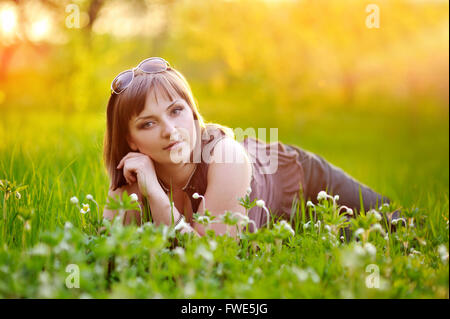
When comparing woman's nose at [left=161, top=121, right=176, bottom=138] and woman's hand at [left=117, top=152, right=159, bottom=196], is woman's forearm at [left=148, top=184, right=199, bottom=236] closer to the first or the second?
woman's hand at [left=117, top=152, right=159, bottom=196]

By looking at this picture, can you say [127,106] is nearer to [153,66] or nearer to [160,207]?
[153,66]

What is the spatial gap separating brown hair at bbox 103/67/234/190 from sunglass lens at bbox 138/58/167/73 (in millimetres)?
30

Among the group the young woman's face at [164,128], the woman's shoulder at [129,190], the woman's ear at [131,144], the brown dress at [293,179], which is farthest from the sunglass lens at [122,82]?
the brown dress at [293,179]

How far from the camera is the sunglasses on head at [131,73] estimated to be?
2822 millimetres

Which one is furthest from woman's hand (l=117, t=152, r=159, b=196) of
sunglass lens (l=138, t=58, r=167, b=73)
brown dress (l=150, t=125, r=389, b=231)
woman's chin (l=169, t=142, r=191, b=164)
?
brown dress (l=150, t=125, r=389, b=231)

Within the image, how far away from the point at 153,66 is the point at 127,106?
0.96 feet

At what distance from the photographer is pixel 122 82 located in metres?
2.83

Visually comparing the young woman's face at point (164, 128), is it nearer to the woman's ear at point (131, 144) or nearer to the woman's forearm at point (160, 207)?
the woman's ear at point (131, 144)

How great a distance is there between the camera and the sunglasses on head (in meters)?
2.82

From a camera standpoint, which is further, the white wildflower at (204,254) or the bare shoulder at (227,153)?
the bare shoulder at (227,153)

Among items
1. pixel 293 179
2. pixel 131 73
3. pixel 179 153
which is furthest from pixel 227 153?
pixel 293 179

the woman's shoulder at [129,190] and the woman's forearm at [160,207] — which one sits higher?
the woman's shoulder at [129,190]

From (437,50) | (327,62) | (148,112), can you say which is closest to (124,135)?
(148,112)

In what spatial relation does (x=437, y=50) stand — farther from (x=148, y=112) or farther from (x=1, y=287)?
(x=1, y=287)
